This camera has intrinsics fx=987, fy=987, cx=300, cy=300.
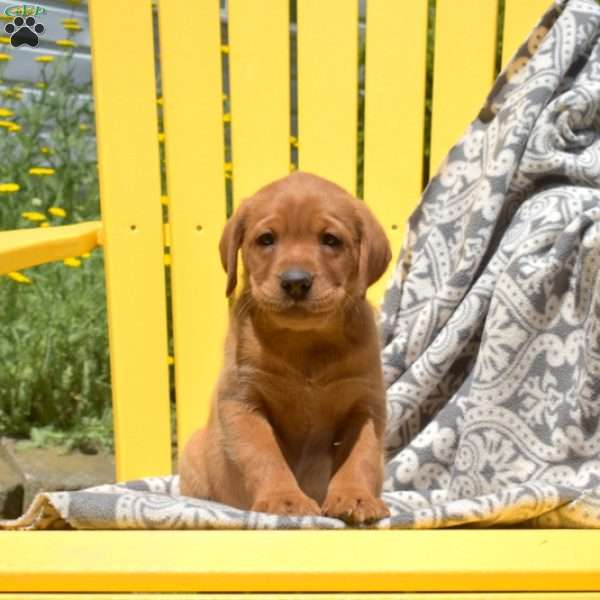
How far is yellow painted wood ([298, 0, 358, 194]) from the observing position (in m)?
2.84

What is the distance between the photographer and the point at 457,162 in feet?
8.96

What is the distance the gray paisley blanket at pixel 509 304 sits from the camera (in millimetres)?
2219

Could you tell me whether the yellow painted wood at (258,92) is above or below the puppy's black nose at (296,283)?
above

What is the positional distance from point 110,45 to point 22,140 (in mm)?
1704

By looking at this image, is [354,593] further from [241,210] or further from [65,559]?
[241,210]

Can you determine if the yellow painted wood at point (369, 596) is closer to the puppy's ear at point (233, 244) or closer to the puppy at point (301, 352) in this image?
the puppy at point (301, 352)

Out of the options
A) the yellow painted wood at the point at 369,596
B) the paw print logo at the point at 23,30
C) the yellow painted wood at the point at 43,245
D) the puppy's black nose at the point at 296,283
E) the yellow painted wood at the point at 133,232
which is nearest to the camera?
the yellow painted wood at the point at 369,596

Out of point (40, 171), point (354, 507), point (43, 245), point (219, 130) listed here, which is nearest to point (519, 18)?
point (219, 130)

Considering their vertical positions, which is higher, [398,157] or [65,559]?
[398,157]

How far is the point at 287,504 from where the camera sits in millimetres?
1922

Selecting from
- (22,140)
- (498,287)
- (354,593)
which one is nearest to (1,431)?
(22,140)

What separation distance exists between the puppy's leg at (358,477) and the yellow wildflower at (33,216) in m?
2.23

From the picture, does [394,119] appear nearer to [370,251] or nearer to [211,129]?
[211,129]

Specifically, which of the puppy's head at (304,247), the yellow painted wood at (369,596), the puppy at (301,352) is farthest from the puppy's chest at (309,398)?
the yellow painted wood at (369,596)
